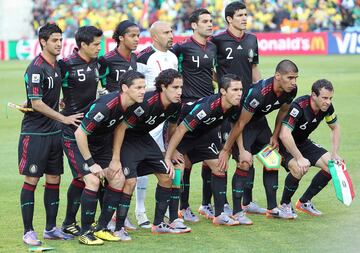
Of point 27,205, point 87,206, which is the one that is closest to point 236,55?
point 87,206

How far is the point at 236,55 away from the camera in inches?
455

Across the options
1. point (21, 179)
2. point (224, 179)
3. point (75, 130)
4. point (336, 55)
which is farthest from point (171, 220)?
point (336, 55)

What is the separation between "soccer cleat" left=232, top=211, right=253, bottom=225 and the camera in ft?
34.5

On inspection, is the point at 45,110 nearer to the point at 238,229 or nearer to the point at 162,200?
the point at 162,200

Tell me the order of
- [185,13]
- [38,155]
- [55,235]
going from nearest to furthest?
1. [38,155]
2. [55,235]
3. [185,13]

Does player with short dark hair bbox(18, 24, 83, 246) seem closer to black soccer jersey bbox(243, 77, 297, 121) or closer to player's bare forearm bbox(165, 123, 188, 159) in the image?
player's bare forearm bbox(165, 123, 188, 159)

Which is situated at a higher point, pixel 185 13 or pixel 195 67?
pixel 185 13

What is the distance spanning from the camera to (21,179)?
13727 millimetres

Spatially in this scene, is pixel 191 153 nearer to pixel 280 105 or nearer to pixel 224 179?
pixel 224 179

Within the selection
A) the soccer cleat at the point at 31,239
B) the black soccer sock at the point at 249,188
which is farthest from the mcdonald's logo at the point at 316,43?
the soccer cleat at the point at 31,239

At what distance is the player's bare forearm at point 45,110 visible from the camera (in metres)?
9.45

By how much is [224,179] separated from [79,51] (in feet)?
7.57

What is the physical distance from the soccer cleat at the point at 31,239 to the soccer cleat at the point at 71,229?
0.54 meters

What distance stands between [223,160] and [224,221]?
0.74m
